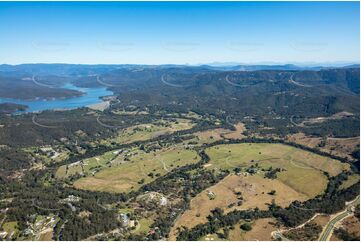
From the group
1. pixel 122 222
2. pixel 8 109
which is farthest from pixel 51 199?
pixel 8 109

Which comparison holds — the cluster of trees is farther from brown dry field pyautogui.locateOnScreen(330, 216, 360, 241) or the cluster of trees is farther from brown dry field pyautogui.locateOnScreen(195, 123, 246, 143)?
brown dry field pyautogui.locateOnScreen(195, 123, 246, 143)

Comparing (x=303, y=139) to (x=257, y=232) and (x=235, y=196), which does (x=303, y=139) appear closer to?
(x=235, y=196)

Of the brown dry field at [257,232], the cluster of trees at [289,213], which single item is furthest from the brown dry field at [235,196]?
the brown dry field at [257,232]

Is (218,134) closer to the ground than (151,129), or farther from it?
closer to the ground

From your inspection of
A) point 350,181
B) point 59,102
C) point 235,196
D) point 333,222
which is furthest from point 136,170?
point 59,102

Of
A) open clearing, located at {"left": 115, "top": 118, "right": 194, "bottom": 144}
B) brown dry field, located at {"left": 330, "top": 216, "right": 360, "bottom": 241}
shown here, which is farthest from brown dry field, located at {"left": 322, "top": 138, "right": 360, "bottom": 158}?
open clearing, located at {"left": 115, "top": 118, "right": 194, "bottom": 144}

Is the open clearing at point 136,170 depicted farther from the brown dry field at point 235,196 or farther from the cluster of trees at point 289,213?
the cluster of trees at point 289,213

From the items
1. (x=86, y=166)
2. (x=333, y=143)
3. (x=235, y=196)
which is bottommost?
(x=86, y=166)
